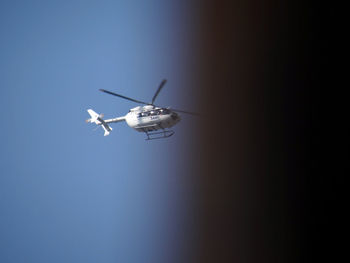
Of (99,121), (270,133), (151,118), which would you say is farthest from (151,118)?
(270,133)

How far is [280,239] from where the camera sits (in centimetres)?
308

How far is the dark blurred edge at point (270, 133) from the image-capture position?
2.61m

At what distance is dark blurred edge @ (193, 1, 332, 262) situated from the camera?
103 inches

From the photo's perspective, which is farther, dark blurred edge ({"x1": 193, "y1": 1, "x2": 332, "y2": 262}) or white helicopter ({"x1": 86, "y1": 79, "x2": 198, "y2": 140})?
white helicopter ({"x1": 86, "y1": 79, "x2": 198, "y2": 140})


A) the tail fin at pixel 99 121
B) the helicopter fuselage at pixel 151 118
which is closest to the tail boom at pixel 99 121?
the tail fin at pixel 99 121

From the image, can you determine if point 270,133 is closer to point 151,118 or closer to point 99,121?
point 151,118

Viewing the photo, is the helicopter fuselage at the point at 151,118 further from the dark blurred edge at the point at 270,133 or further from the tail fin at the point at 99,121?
the dark blurred edge at the point at 270,133

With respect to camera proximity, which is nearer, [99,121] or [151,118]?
[151,118]

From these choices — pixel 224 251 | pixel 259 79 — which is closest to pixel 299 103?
pixel 259 79

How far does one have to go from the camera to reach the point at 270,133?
3.26m

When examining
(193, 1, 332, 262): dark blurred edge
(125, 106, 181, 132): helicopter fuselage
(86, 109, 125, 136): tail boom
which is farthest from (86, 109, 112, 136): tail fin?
(193, 1, 332, 262): dark blurred edge

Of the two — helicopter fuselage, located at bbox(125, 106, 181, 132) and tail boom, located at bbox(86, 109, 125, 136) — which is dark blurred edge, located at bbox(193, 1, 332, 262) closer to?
helicopter fuselage, located at bbox(125, 106, 181, 132)

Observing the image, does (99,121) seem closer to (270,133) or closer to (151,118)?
(151,118)

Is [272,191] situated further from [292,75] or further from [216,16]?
[216,16]
